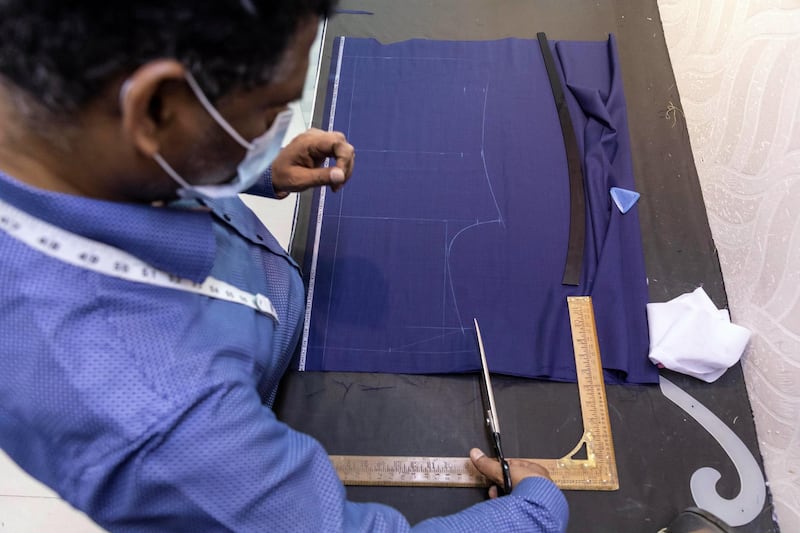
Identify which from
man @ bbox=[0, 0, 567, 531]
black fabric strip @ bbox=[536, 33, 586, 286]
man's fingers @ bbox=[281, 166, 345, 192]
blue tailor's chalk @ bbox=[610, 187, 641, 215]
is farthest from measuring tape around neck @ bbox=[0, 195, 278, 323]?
blue tailor's chalk @ bbox=[610, 187, 641, 215]

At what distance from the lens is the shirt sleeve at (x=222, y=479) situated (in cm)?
45

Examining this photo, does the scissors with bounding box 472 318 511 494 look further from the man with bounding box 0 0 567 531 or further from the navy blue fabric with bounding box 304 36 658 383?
the man with bounding box 0 0 567 531

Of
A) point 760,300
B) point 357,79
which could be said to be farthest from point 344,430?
point 357,79

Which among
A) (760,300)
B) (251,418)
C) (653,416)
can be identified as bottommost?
(653,416)

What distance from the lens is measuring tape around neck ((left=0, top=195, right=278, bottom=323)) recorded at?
1.48 ft

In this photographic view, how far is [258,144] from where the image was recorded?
502 mm

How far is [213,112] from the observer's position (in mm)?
420

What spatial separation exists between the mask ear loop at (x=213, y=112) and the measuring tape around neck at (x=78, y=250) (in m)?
0.18

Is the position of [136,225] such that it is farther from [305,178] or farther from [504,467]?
[504,467]

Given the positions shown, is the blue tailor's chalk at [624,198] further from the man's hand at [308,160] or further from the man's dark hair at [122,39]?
the man's dark hair at [122,39]

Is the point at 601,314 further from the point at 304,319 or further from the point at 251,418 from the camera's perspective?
the point at 251,418

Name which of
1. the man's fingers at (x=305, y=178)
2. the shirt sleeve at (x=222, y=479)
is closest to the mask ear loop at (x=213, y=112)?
the shirt sleeve at (x=222, y=479)

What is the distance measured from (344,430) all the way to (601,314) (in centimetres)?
63

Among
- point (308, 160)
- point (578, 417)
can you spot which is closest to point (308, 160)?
point (308, 160)
